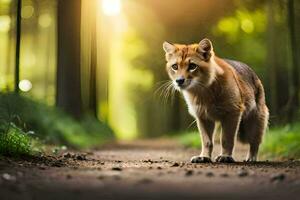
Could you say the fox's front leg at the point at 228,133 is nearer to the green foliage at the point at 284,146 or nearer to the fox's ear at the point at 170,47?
the fox's ear at the point at 170,47

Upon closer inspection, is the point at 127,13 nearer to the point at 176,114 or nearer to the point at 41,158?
the point at 176,114

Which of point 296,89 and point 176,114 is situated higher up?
point 296,89

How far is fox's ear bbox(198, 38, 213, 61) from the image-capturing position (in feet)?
30.3

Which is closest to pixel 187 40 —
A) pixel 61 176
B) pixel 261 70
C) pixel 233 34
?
pixel 233 34

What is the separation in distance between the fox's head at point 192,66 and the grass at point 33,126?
2296 mm

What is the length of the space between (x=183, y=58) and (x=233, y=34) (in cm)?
1947

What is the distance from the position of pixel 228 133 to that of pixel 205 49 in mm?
1286

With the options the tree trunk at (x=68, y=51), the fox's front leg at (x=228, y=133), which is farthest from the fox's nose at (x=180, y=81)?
the tree trunk at (x=68, y=51)

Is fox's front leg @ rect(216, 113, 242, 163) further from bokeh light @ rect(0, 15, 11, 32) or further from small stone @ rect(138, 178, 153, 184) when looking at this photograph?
bokeh light @ rect(0, 15, 11, 32)

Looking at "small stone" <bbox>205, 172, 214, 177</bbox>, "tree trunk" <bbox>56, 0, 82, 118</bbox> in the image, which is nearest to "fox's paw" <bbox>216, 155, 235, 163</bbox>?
"small stone" <bbox>205, 172, 214, 177</bbox>

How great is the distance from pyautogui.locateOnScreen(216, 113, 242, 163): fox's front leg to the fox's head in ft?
A: 2.04

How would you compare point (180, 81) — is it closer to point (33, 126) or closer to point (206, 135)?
point (206, 135)

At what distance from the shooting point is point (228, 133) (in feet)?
30.2

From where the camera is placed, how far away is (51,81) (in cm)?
4116
